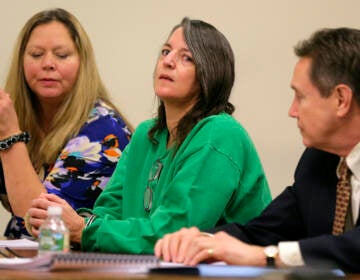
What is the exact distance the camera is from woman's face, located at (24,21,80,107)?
3037mm

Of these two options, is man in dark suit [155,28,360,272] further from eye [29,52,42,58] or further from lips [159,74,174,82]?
eye [29,52,42,58]

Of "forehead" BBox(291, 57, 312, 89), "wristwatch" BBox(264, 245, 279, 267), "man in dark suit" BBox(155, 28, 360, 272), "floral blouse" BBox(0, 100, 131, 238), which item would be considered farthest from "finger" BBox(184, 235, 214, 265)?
"floral blouse" BBox(0, 100, 131, 238)

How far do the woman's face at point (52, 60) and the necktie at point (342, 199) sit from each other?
1462 mm

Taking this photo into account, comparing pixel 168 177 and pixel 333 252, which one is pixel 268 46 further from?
pixel 333 252

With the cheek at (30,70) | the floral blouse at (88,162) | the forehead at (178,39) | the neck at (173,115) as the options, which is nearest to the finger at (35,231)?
the floral blouse at (88,162)

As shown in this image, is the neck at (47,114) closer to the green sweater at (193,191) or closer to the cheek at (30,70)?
the cheek at (30,70)

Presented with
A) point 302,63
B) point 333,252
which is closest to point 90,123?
point 302,63

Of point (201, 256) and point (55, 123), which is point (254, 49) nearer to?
point (55, 123)

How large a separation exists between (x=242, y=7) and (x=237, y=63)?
0.25 meters

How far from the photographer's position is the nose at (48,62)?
9.90ft

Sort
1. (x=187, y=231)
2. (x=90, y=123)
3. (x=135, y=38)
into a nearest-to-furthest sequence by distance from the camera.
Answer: (x=187, y=231) < (x=90, y=123) < (x=135, y=38)

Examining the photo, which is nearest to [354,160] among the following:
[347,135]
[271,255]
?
[347,135]

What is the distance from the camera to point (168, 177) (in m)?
2.29

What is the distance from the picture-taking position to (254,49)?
3.47 m
